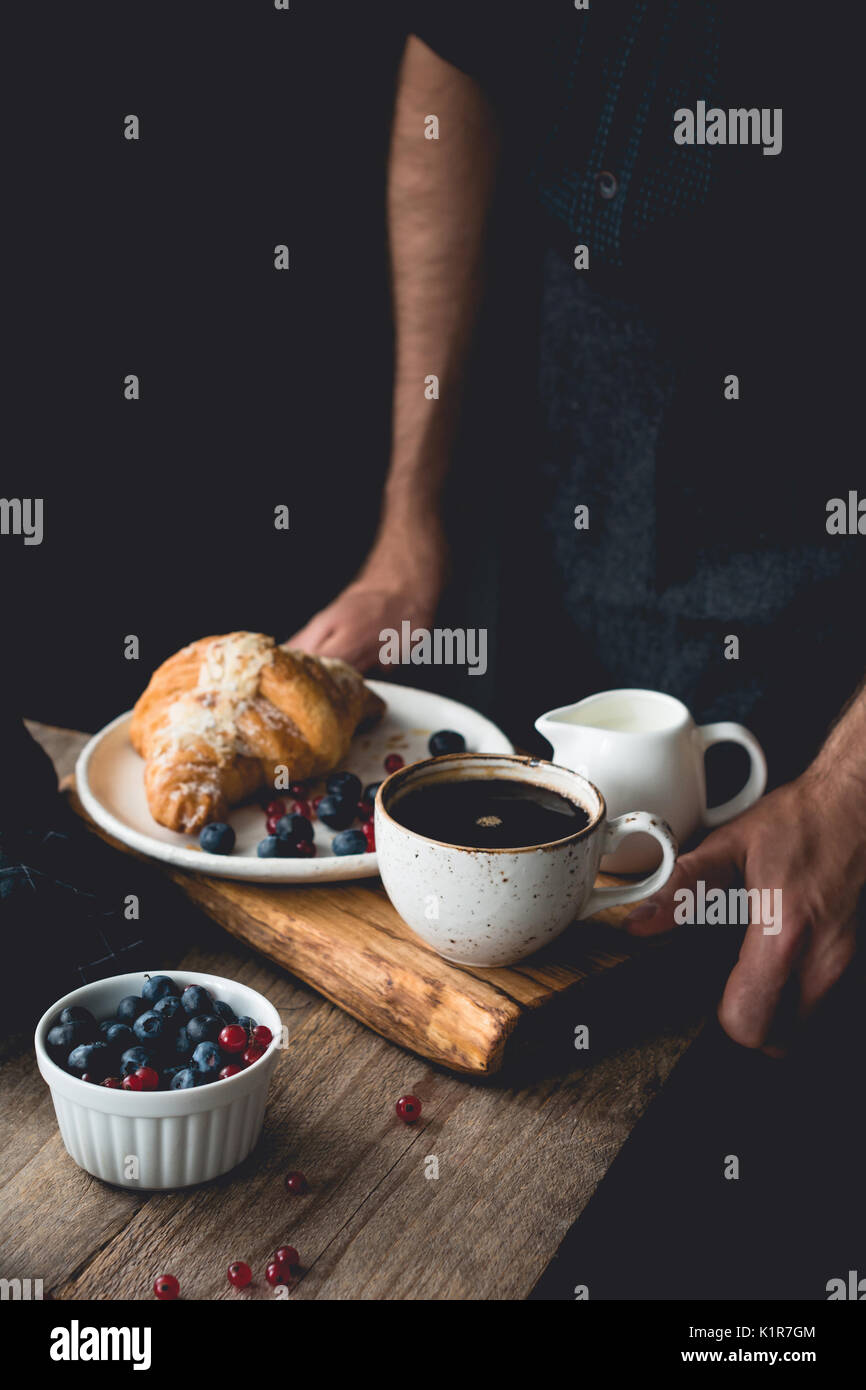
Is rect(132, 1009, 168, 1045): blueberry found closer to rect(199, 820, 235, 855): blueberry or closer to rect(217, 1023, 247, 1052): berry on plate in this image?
rect(217, 1023, 247, 1052): berry on plate

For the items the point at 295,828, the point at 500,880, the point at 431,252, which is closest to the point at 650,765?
the point at 500,880

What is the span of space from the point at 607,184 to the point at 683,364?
25 centimetres

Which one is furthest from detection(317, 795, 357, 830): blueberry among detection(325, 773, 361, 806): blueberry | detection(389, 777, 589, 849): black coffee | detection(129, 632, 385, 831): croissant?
detection(389, 777, 589, 849): black coffee

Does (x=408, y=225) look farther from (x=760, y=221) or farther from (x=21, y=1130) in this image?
(x=21, y=1130)

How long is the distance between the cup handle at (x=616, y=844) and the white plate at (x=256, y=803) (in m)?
0.26

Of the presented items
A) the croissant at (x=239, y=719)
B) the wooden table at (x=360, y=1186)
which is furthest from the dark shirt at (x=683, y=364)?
the wooden table at (x=360, y=1186)

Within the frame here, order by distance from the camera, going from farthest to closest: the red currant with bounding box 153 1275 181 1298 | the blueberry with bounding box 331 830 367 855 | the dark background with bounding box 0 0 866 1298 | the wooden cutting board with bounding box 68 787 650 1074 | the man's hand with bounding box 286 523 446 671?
the man's hand with bounding box 286 523 446 671 → the dark background with bounding box 0 0 866 1298 → the blueberry with bounding box 331 830 367 855 → the wooden cutting board with bounding box 68 787 650 1074 → the red currant with bounding box 153 1275 181 1298

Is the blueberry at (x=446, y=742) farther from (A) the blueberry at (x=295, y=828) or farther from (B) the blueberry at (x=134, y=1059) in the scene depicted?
(B) the blueberry at (x=134, y=1059)

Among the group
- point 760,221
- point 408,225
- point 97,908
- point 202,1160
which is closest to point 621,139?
point 760,221

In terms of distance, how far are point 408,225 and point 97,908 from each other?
134 cm

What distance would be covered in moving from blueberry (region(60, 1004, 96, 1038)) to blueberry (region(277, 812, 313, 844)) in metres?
0.35

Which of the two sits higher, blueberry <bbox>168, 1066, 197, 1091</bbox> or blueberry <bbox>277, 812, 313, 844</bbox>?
blueberry <bbox>277, 812, 313, 844</bbox>

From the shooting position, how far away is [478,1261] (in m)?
0.79

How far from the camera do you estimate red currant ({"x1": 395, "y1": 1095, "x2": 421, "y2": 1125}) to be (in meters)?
0.91
